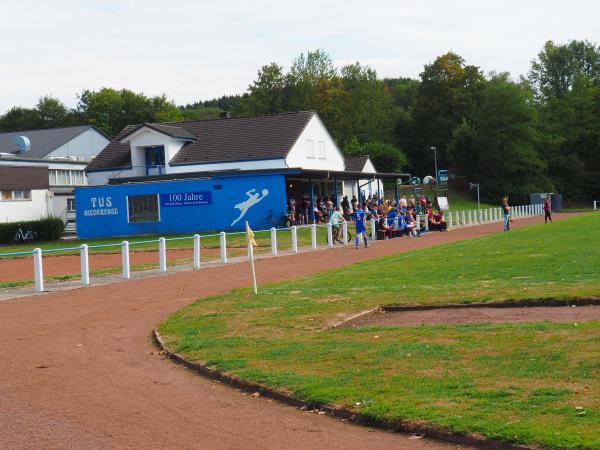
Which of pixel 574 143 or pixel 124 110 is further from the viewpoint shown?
pixel 124 110

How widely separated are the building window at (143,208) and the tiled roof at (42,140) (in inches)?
1180

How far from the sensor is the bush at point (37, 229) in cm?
5509

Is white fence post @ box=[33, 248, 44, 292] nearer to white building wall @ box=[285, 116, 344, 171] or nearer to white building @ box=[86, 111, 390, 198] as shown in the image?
white building @ box=[86, 111, 390, 198]

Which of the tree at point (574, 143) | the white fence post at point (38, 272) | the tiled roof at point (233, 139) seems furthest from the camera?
the tree at point (574, 143)

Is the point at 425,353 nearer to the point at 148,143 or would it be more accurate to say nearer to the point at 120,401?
the point at 120,401

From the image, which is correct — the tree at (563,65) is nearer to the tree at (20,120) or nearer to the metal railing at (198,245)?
the metal railing at (198,245)

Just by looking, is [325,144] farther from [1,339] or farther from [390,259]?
[1,339]

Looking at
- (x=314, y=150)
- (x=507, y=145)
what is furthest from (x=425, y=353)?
(x=507, y=145)

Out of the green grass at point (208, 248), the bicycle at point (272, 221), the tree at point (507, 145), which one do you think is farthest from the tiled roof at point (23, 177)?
the tree at point (507, 145)

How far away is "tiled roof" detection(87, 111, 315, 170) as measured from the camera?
60.2m

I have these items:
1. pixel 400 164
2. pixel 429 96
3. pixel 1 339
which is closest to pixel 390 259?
pixel 1 339

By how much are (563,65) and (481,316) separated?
11689cm

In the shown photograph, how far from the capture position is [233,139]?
62500 millimetres

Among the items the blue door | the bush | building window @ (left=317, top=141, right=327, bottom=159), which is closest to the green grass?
the bush
